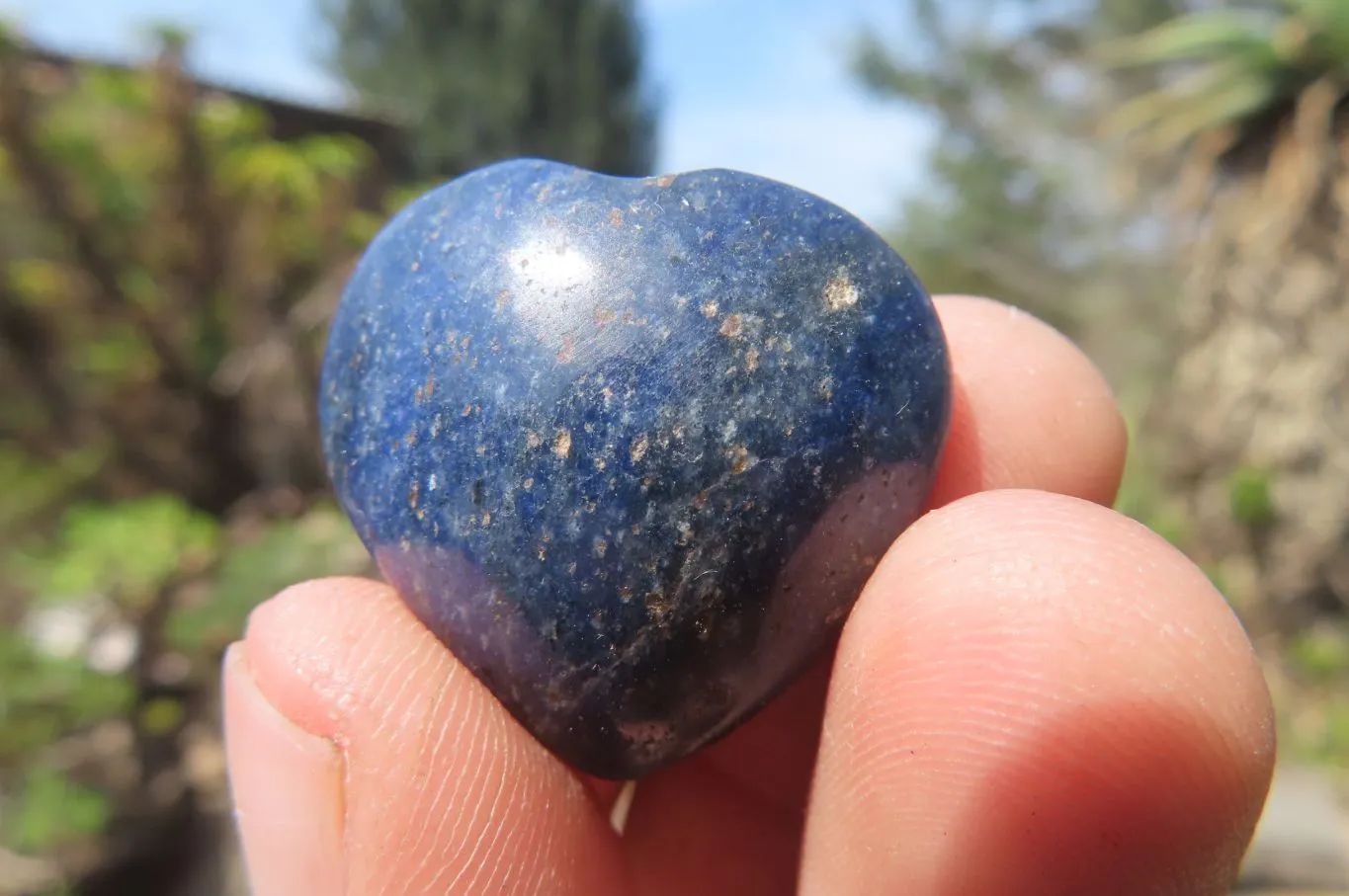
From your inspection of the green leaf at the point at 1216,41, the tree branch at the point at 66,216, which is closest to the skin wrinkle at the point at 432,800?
the tree branch at the point at 66,216

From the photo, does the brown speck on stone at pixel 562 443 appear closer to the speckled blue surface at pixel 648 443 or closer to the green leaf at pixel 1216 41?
the speckled blue surface at pixel 648 443

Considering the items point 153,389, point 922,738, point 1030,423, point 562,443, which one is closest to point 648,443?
point 562,443

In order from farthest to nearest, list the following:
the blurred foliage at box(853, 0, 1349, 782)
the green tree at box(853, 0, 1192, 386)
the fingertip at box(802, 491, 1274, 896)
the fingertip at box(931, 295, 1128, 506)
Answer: the green tree at box(853, 0, 1192, 386)
the blurred foliage at box(853, 0, 1349, 782)
the fingertip at box(931, 295, 1128, 506)
the fingertip at box(802, 491, 1274, 896)

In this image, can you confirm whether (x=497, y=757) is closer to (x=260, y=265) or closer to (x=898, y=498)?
(x=898, y=498)

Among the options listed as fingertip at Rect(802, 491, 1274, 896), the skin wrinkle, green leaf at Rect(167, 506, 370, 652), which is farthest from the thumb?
green leaf at Rect(167, 506, 370, 652)

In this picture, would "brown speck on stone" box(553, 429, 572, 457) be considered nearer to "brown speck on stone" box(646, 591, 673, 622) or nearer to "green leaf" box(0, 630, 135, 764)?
"brown speck on stone" box(646, 591, 673, 622)

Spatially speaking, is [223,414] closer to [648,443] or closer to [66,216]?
[66,216]

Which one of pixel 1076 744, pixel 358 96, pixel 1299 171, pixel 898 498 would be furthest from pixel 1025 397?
pixel 358 96
